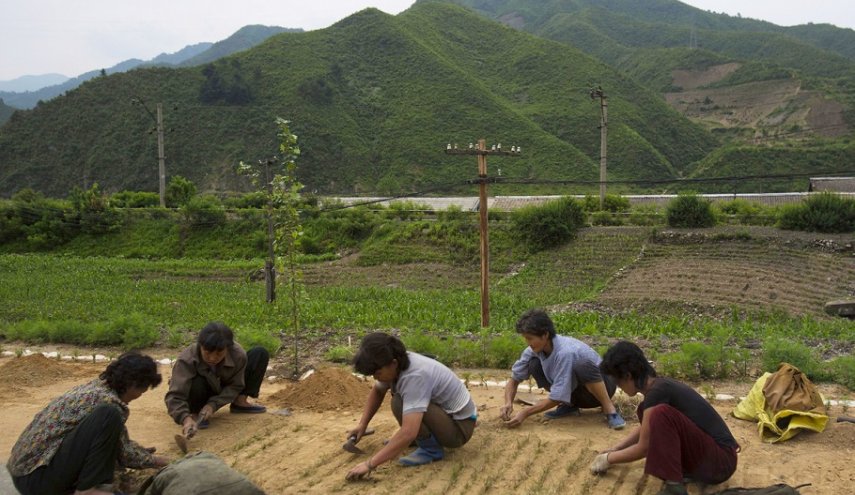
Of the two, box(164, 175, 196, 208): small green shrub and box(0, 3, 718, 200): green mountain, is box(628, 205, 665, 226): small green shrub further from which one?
box(164, 175, 196, 208): small green shrub

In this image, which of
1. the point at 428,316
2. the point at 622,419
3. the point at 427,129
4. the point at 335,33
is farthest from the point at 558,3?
the point at 622,419

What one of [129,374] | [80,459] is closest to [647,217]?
[129,374]

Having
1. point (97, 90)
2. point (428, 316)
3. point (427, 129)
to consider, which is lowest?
point (428, 316)

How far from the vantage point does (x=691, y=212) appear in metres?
24.5

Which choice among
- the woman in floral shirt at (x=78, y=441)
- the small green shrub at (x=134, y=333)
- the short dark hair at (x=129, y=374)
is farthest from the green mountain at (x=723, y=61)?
the woman in floral shirt at (x=78, y=441)

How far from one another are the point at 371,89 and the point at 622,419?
62833mm

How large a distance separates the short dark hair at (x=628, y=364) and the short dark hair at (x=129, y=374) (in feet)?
10.1

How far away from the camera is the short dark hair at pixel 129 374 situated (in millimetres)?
4664

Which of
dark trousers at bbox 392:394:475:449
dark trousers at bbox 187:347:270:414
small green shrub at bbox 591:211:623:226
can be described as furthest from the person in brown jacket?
small green shrub at bbox 591:211:623:226

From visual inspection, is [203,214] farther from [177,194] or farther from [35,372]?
[35,372]

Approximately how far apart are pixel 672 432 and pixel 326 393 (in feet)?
12.2

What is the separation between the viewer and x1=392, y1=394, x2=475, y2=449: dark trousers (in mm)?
5016

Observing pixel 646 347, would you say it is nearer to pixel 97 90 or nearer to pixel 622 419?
pixel 622 419

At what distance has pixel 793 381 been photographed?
574 cm
